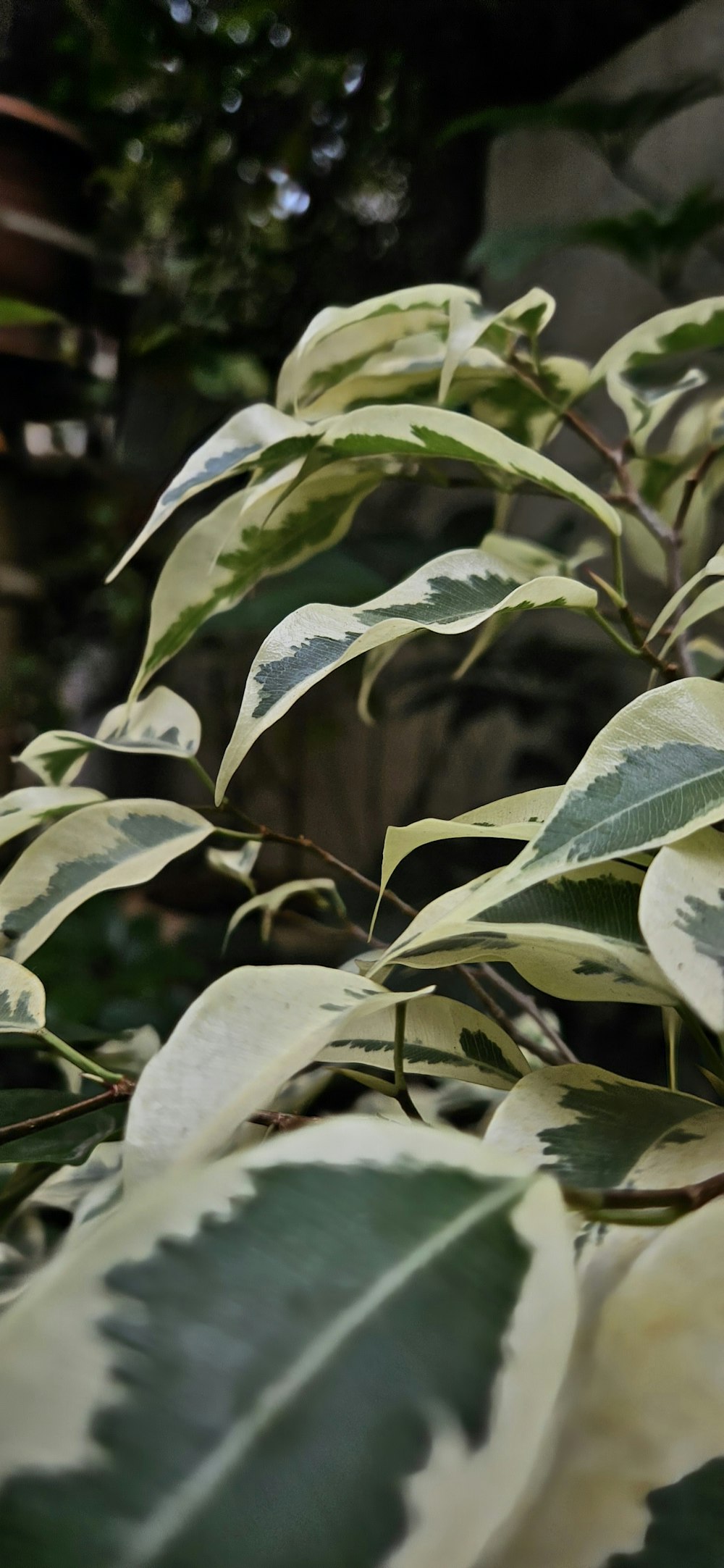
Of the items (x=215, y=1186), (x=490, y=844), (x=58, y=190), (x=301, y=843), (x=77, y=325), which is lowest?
(x=490, y=844)

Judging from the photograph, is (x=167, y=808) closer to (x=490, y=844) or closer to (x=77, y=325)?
(x=490, y=844)

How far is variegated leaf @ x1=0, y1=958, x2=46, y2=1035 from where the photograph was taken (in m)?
0.28

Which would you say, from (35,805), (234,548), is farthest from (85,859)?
(234,548)

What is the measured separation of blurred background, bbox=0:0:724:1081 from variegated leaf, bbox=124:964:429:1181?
0.61 meters

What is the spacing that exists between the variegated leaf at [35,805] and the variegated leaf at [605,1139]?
231mm

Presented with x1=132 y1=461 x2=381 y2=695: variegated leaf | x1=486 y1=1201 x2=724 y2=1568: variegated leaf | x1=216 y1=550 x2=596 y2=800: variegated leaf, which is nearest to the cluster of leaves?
x1=132 y1=461 x2=381 y2=695: variegated leaf

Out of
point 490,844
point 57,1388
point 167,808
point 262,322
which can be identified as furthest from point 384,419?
point 262,322

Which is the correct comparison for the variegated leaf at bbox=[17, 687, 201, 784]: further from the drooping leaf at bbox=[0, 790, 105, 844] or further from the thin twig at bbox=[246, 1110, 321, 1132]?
the thin twig at bbox=[246, 1110, 321, 1132]

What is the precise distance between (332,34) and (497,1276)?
4.49ft

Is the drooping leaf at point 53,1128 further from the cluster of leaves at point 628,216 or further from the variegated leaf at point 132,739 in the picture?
the cluster of leaves at point 628,216

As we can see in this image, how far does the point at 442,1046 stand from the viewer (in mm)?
306

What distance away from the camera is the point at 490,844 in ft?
3.32

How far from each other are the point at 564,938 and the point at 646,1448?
A: 0.10 metres

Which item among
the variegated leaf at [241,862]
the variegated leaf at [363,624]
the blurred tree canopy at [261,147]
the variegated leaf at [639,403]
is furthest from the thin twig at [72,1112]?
the blurred tree canopy at [261,147]
